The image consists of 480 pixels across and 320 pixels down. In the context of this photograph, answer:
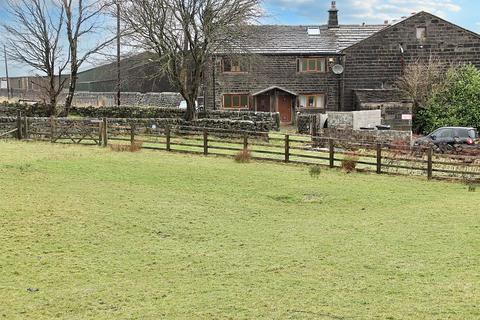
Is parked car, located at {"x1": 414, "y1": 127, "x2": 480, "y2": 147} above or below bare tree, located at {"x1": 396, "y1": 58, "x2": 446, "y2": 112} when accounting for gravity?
below

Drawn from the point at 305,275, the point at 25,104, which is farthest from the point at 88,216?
the point at 25,104

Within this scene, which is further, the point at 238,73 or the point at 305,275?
the point at 238,73

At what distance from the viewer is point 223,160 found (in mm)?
20781

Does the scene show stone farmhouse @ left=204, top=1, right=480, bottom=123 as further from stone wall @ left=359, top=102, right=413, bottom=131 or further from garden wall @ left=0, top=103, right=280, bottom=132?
stone wall @ left=359, top=102, right=413, bottom=131

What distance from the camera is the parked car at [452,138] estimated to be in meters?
25.5

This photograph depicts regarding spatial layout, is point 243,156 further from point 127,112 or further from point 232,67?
point 232,67

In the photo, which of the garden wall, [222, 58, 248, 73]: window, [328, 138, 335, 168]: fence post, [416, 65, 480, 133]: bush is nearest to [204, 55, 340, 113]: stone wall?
[222, 58, 248, 73]: window

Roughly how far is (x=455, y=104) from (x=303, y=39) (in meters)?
11.7

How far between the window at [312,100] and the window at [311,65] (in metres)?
1.78

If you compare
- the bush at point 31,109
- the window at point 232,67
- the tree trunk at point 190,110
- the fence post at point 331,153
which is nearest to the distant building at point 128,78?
the tree trunk at point 190,110

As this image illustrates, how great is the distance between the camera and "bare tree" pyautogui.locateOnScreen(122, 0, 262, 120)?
31359 mm

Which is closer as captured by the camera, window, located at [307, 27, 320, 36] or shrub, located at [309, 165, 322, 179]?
shrub, located at [309, 165, 322, 179]

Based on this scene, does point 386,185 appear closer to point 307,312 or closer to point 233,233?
point 233,233

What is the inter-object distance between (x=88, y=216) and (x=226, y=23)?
2235cm
